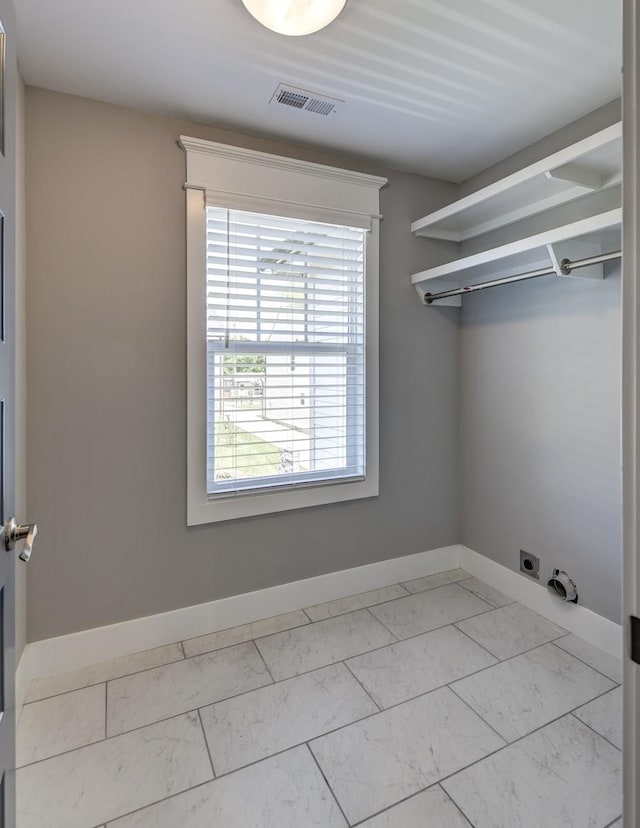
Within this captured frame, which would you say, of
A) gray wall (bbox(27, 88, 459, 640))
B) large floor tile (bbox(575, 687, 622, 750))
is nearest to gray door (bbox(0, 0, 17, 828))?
gray wall (bbox(27, 88, 459, 640))

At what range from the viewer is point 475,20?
151cm

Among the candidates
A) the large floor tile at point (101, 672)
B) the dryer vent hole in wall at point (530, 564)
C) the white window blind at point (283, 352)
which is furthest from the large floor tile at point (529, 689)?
the large floor tile at point (101, 672)

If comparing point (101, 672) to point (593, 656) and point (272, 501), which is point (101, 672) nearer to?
point (272, 501)

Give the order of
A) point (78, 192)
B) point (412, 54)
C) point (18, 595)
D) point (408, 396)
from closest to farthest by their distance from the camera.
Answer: point (412, 54) → point (18, 595) → point (78, 192) → point (408, 396)

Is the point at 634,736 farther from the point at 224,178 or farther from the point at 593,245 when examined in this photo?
the point at 224,178

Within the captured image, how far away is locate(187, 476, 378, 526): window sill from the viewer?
219 centimetres

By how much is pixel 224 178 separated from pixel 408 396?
1570 millimetres

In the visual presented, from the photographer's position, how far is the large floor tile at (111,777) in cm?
131

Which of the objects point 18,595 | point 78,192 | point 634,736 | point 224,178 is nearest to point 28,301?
point 78,192

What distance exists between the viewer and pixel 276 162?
2246 millimetres

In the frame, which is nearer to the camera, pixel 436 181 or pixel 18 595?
pixel 18 595

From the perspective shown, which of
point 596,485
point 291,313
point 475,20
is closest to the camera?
point 475,20

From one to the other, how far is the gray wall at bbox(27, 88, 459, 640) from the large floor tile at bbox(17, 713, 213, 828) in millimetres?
599

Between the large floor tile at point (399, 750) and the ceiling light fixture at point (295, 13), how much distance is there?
246 cm
